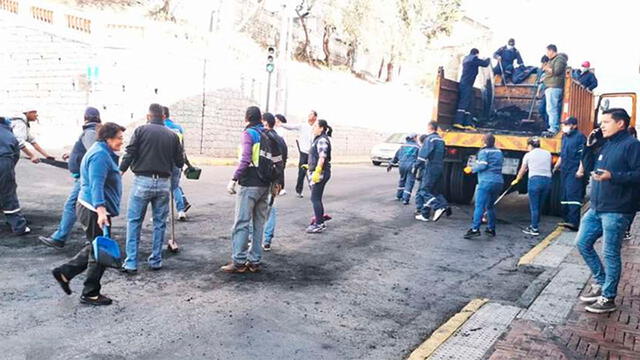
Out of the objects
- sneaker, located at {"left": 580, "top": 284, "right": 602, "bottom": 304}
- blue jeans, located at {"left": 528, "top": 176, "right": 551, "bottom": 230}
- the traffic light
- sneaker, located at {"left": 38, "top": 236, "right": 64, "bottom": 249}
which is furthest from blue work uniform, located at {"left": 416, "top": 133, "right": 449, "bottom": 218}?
the traffic light

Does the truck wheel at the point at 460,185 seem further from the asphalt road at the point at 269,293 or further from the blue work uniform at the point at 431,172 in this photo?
the asphalt road at the point at 269,293

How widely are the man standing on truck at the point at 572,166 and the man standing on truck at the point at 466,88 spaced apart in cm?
249

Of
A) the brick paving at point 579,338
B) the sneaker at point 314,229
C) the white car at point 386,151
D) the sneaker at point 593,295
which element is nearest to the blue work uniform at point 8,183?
the sneaker at point 314,229

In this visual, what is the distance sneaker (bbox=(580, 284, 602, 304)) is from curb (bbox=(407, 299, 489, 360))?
918 millimetres

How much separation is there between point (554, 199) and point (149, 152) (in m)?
8.27

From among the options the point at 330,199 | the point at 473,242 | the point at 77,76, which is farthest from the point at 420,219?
the point at 77,76

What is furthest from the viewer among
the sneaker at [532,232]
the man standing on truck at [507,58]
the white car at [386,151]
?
the white car at [386,151]

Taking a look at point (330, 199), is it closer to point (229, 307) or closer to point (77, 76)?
point (229, 307)

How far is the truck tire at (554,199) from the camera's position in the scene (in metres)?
10.5

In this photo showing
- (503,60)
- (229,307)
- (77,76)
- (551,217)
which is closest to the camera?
(229,307)

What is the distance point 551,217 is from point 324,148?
5.66 meters

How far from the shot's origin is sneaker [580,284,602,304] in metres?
5.12

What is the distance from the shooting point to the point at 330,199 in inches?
462

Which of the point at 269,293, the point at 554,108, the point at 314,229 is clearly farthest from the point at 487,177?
the point at 269,293
